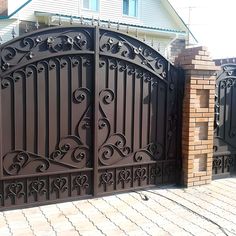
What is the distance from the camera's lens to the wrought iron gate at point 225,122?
484cm

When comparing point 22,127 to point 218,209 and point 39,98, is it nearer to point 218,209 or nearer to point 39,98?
point 39,98

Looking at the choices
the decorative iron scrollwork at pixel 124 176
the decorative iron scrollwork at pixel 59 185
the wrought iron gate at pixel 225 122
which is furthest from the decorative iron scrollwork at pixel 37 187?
the wrought iron gate at pixel 225 122

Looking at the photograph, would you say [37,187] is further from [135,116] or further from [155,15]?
[155,15]

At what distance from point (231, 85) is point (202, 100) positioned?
30.7 inches

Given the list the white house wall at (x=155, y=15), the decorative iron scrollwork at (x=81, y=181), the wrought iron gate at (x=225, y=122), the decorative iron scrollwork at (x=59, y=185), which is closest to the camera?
the decorative iron scrollwork at (x=59, y=185)

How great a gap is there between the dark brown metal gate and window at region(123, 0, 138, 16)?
9.79 meters

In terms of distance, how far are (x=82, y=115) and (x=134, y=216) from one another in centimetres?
130

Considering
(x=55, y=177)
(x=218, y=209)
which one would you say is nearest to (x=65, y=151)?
(x=55, y=177)

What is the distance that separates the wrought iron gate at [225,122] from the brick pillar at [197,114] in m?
0.34

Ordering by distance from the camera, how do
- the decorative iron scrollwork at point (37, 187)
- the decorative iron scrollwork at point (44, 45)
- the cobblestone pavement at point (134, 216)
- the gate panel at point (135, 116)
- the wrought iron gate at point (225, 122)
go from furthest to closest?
the wrought iron gate at point (225, 122) < the gate panel at point (135, 116) < the decorative iron scrollwork at point (37, 187) < the decorative iron scrollwork at point (44, 45) < the cobblestone pavement at point (134, 216)

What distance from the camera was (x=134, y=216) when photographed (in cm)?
346

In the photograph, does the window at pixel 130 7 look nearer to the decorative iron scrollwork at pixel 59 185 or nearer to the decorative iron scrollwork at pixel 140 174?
the decorative iron scrollwork at pixel 140 174

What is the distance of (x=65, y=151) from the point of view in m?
3.76

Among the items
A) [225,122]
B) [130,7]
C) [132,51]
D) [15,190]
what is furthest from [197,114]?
[130,7]
